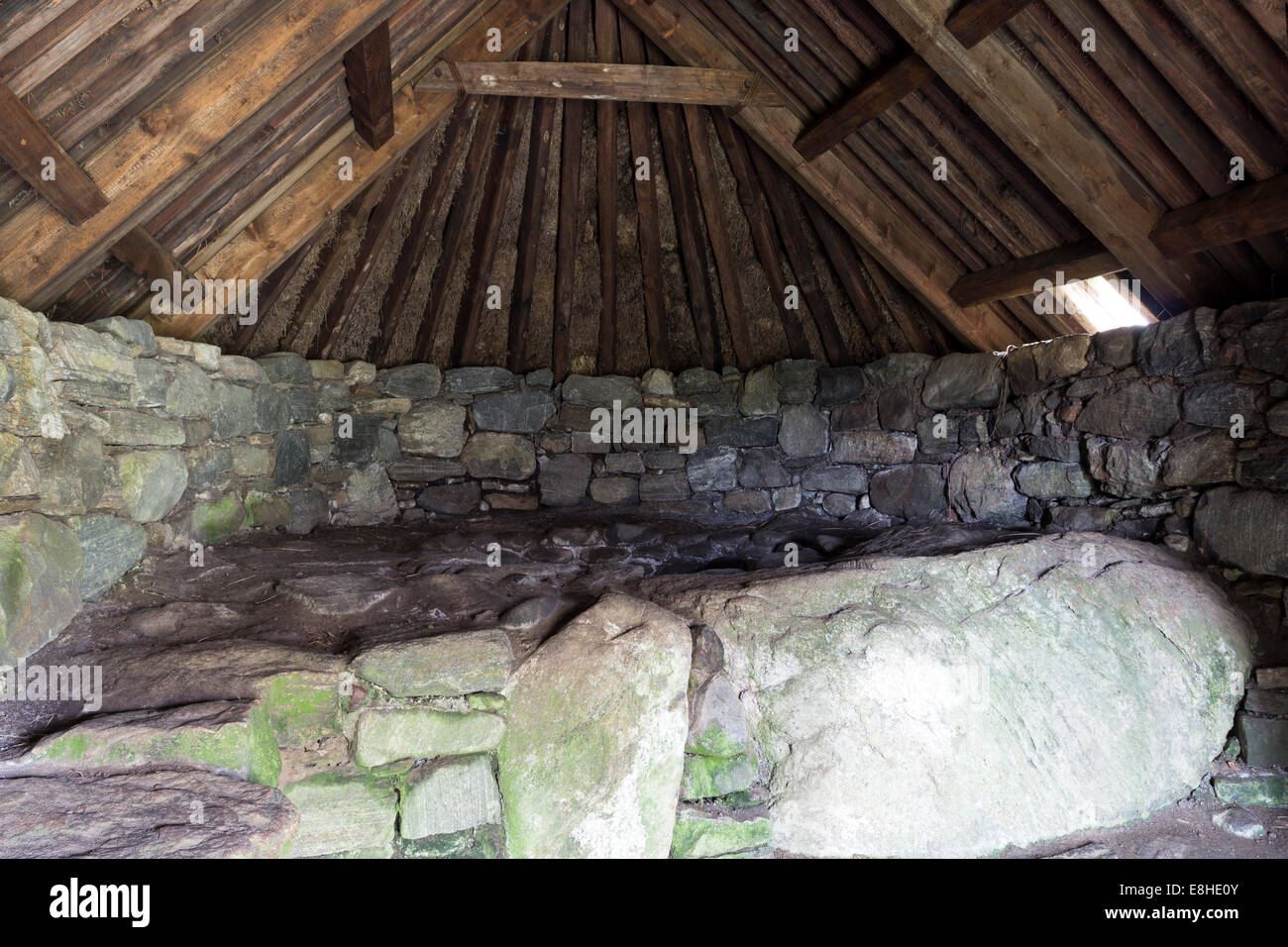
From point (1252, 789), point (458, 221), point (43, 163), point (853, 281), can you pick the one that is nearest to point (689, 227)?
point (853, 281)

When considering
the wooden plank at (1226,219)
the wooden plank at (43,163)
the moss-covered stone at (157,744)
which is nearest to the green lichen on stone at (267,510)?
the wooden plank at (43,163)

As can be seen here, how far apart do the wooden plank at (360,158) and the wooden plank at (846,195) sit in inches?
23.1

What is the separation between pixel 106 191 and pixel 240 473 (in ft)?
6.20

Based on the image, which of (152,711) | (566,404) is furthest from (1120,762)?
(566,404)

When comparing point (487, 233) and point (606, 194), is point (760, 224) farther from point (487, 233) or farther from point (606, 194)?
point (487, 233)

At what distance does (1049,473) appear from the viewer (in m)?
4.30

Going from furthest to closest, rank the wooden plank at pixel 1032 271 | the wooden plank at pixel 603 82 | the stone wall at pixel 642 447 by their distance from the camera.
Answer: the wooden plank at pixel 603 82 < the wooden plank at pixel 1032 271 < the stone wall at pixel 642 447

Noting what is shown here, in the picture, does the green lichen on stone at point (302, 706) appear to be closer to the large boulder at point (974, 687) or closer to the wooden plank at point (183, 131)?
the large boulder at point (974, 687)

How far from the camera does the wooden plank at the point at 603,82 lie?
3955 millimetres

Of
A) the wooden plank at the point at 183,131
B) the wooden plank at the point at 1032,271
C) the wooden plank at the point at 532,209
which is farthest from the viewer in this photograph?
the wooden plank at the point at 532,209

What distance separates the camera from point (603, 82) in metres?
4.06

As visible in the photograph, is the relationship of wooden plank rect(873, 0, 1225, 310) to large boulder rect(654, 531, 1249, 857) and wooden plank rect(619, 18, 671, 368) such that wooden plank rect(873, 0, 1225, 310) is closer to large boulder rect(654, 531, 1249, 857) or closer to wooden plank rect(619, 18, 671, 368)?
large boulder rect(654, 531, 1249, 857)

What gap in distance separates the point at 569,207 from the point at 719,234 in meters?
1.01

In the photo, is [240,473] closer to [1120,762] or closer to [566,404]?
[566,404]
